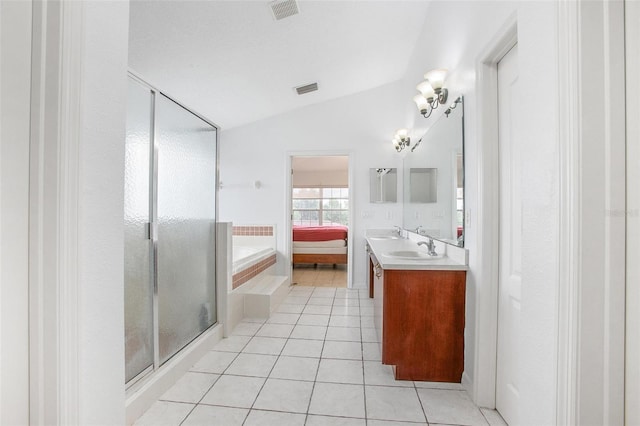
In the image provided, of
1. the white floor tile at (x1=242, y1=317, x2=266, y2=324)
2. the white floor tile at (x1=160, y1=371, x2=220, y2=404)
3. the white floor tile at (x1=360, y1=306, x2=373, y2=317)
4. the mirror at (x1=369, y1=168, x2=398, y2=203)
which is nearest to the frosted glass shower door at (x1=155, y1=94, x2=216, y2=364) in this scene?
the white floor tile at (x1=160, y1=371, x2=220, y2=404)

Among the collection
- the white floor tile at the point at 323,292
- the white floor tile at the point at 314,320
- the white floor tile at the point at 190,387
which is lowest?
the white floor tile at the point at 323,292

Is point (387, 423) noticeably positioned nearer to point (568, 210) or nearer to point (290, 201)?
point (568, 210)

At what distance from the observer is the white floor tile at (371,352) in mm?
2201

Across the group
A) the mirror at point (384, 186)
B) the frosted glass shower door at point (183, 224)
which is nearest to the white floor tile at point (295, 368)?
the frosted glass shower door at point (183, 224)

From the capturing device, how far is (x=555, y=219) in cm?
65

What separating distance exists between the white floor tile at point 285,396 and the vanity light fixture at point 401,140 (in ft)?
9.97

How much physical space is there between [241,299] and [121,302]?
7.54 ft

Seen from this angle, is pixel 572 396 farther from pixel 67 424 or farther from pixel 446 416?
pixel 446 416

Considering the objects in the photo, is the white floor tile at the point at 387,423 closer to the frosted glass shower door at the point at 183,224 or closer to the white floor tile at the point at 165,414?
the white floor tile at the point at 165,414

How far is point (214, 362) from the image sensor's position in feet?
6.92

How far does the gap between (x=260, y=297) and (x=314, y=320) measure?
0.60 meters

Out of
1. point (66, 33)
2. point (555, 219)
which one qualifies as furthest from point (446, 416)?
point (66, 33)

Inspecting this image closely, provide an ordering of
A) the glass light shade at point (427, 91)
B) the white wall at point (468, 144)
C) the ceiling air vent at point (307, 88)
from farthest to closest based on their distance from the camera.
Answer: the ceiling air vent at point (307, 88), the glass light shade at point (427, 91), the white wall at point (468, 144)

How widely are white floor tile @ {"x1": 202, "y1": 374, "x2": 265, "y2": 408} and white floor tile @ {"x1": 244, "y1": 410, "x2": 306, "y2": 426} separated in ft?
0.33
